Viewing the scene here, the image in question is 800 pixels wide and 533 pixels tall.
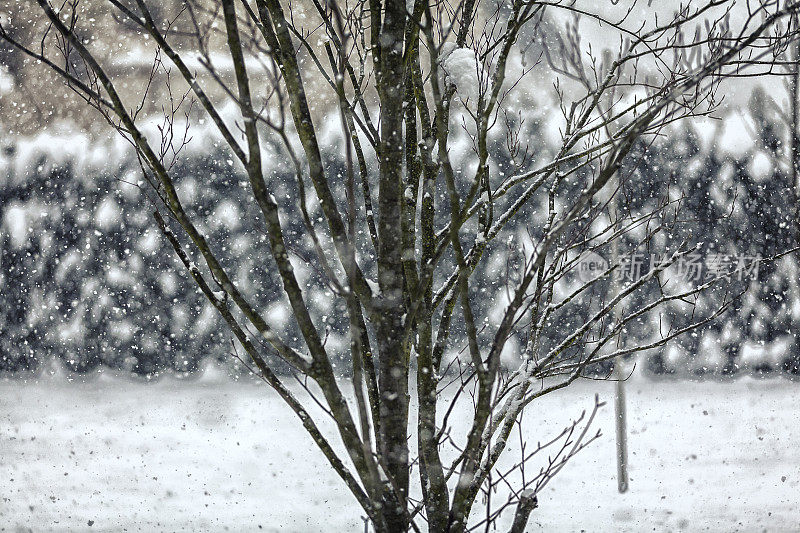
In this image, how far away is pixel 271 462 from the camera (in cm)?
509

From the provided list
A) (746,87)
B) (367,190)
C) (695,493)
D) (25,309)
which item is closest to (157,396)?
(25,309)

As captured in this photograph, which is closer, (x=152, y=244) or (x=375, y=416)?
(x=375, y=416)

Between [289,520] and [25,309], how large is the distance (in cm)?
478

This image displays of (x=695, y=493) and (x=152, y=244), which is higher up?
(x=152, y=244)

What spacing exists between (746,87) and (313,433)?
7362 millimetres

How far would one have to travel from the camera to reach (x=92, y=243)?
672cm

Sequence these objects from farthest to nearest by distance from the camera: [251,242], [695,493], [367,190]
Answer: [251,242], [695,493], [367,190]

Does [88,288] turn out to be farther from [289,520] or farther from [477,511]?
[477,511]

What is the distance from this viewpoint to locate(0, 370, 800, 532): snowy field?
4098mm

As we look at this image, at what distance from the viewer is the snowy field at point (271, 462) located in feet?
13.4

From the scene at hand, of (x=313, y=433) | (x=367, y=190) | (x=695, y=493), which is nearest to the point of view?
(x=313, y=433)

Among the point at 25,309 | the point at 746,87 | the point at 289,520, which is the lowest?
the point at 289,520

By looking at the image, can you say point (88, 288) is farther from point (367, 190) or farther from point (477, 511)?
point (367, 190)

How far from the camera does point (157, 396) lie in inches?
248
